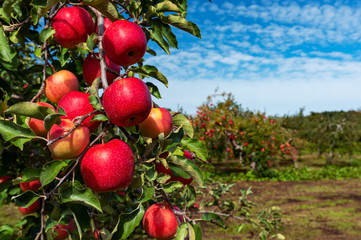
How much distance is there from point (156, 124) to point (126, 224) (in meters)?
0.40

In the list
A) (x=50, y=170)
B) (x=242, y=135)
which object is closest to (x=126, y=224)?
(x=50, y=170)

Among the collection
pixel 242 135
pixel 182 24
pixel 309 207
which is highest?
pixel 182 24

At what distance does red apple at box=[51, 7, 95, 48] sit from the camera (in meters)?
1.35

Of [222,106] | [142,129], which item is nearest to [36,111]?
[142,129]

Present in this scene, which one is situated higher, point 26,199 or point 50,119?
point 50,119

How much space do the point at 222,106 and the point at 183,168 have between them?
12.3 meters

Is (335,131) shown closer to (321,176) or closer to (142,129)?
(321,176)

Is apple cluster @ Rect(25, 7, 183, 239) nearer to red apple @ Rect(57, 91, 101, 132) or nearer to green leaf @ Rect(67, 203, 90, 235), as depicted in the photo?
red apple @ Rect(57, 91, 101, 132)

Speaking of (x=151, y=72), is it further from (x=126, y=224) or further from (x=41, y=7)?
(x=126, y=224)

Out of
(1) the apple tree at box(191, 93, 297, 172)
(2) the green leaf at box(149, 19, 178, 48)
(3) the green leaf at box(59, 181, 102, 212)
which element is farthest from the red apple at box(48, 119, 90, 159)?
(1) the apple tree at box(191, 93, 297, 172)

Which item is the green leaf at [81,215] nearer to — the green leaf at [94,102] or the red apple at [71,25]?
the green leaf at [94,102]

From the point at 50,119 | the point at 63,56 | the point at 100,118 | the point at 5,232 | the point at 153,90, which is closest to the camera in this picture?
the point at 50,119

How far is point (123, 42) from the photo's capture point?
115 cm

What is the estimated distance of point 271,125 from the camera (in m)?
13.0
